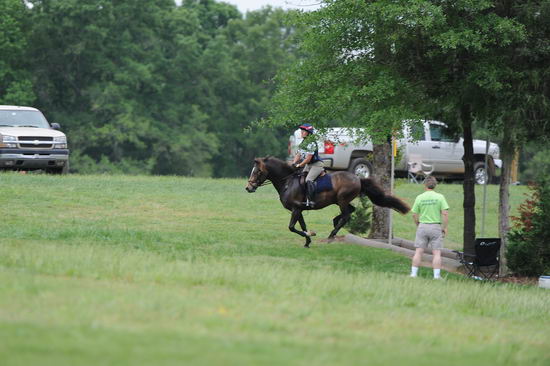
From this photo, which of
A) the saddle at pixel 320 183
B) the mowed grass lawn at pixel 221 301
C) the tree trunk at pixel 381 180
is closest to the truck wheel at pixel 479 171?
the tree trunk at pixel 381 180

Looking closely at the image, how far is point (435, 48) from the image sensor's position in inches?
768

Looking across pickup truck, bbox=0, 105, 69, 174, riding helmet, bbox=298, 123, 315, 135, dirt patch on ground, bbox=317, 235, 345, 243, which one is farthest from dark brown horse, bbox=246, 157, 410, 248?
pickup truck, bbox=0, 105, 69, 174

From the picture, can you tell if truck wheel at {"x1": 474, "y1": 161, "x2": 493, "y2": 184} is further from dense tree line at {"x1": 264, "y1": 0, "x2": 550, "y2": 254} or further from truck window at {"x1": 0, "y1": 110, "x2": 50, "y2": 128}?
truck window at {"x1": 0, "y1": 110, "x2": 50, "y2": 128}

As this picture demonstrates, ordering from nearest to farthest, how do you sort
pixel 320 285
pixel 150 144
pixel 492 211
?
pixel 320 285
pixel 492 211
pixel 150 144

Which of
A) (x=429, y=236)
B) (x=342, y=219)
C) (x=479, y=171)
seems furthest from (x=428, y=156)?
(x=429, y=236)

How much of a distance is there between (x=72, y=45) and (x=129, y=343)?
168 ft

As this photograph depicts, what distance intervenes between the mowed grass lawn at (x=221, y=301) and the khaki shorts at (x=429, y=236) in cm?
86

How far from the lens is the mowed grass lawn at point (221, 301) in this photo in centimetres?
828

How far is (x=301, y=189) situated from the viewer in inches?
807

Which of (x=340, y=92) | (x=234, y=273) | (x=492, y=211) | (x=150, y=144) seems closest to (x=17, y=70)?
(x=150, y=144)

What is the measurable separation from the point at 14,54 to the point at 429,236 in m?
45.5

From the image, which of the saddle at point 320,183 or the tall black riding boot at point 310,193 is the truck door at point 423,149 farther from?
the tall black riding boot at point 310,193

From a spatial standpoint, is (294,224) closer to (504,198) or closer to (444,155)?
(504,198)

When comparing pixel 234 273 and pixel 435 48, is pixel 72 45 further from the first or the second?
pixel 234 273
